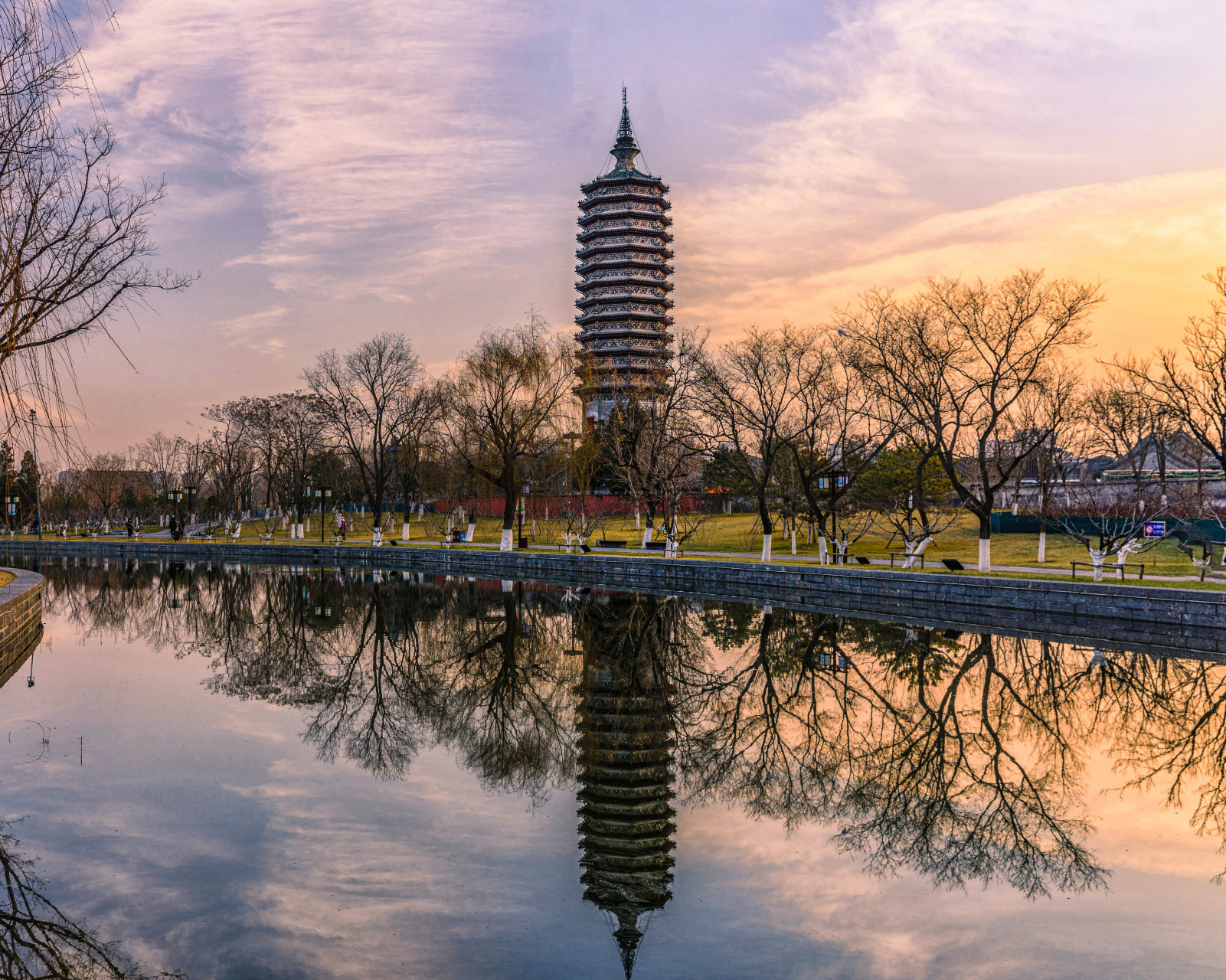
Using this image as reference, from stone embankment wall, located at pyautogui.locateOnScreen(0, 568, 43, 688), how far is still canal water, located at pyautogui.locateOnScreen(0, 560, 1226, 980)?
0.89 meters

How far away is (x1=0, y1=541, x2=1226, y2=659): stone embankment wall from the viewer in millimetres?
18406

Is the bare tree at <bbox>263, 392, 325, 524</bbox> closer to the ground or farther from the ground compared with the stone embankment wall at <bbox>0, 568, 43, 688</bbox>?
farther from the ground

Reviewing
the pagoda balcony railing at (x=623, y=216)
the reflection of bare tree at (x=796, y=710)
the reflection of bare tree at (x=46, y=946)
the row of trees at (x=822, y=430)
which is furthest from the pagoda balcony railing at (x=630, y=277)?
the reflection of bare tree at (x=46, y=946)

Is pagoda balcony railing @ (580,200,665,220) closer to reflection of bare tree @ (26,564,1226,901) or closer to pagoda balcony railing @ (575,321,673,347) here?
pagoda balcony railing @ (575,321,673,347)

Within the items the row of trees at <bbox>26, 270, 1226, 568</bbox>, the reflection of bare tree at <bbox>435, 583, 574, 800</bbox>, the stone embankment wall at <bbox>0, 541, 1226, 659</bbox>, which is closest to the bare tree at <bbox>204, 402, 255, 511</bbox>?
the row of trees at <bbox>26, 270, 1226, 568</bbox>

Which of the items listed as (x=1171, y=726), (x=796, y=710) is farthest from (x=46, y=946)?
(x=1171, y=726)

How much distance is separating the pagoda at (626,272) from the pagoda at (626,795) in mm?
56217

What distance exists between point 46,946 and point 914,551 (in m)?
25.3

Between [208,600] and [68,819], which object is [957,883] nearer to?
[68,819]

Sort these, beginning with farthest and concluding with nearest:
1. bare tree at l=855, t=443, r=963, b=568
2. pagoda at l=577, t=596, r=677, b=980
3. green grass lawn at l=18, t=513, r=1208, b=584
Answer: bare tree at l=855, t=443, r=963, b=568
green grass lawn at l=18, t=513, r=1208, b=584
pagoda at l=577, t=596, r=677, b=980

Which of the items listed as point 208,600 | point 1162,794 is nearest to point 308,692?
point 1162,794

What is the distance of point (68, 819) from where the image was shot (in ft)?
24.4

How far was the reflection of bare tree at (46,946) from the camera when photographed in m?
5.01

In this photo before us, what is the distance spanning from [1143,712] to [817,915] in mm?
8046
